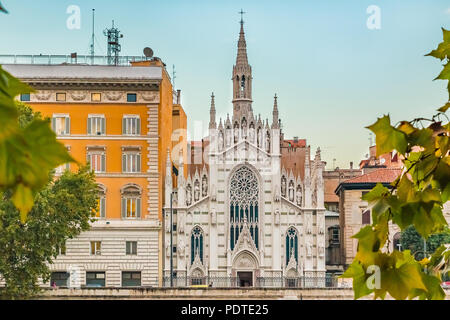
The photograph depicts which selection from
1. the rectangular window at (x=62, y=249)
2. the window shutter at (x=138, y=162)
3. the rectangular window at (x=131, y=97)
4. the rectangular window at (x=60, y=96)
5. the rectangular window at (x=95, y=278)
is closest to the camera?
the rectangular window at (x=62, y=249)

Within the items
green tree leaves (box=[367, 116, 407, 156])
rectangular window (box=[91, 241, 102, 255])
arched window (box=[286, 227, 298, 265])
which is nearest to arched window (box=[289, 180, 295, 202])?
arched window (box=[286, 227, 298, 265])

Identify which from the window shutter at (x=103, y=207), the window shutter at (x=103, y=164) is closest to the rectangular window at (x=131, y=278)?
the window shutter at (x=103, y=207)

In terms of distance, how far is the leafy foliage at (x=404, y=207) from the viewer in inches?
108

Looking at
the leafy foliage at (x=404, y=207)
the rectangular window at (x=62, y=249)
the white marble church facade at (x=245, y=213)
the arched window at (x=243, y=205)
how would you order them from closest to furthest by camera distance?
the leafy foliage at (x=404, y=207) < the rectangular window at (x=62, y=249) < the white marble church facade at (x=245, y=213) < the arched window at (x=243, y=205)

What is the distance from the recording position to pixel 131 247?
2025 inches

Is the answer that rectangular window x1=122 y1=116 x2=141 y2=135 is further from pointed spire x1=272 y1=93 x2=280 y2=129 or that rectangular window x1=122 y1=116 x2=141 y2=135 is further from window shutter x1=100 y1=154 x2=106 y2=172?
pointed spire x1=272 y1=93 x2=280 y2=129

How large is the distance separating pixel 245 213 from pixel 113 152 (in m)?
8.71

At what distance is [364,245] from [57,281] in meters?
49.5

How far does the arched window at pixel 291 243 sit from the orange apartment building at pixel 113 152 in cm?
760

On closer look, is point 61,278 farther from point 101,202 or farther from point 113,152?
point 113,152

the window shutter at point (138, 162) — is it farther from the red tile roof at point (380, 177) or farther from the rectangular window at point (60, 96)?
the red tile roof at point (380, 177)

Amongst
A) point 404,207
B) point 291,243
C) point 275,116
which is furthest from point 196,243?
point 404,207

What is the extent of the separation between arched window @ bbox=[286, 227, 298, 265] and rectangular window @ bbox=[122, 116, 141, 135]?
1074 cm
